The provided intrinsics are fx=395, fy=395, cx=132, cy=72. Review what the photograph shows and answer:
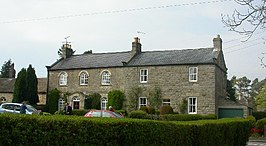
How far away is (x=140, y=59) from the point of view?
152ft

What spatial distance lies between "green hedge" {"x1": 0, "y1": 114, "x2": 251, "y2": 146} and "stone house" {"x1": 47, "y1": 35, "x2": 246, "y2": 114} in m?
27.3

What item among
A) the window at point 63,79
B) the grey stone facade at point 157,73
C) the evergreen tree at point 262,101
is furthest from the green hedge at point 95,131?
the evergreen tree at point 262,101

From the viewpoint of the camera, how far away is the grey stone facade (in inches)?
1625

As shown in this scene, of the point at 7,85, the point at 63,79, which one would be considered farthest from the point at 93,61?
the point at 7,85

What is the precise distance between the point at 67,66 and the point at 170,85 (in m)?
14.5

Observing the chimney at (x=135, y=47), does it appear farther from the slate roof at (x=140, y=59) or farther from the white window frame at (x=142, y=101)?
the white window frame at (x=142, y=101)

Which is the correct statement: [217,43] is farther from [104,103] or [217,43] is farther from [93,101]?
[93,101]

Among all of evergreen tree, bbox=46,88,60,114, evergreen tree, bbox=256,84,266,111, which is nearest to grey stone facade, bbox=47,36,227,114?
evergreen tree, bbox=46,88,60,114

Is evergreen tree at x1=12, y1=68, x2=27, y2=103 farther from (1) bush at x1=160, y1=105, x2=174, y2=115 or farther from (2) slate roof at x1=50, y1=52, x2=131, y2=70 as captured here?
(1) bush at x1=160, y1=105, x2=174, y2=115

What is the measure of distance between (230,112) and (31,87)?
2482 cm

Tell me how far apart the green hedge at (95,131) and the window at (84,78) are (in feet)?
114

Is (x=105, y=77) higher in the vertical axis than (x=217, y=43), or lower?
lower

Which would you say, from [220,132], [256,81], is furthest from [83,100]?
[256,81]

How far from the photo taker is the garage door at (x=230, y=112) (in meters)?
40.5
